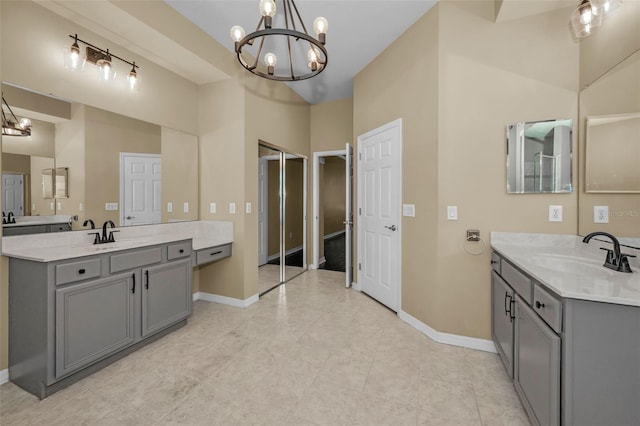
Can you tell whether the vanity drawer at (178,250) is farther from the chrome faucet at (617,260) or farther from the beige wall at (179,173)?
the chrome faucet at (617,260)

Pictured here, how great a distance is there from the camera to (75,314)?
6.27 feet

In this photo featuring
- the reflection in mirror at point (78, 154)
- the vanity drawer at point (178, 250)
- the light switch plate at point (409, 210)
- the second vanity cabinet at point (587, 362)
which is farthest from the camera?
the light switch plate at point (409, 210)

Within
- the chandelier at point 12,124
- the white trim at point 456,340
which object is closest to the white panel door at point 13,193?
the chandelier at point 12,124

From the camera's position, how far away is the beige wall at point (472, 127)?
7.23 ft

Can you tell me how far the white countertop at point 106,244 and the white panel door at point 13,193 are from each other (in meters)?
0.20

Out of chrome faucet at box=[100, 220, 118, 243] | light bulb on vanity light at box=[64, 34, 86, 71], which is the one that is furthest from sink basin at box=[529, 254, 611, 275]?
light bulb on vanity light at box=[64, 34, 86, 71]

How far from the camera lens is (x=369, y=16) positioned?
2672 mm

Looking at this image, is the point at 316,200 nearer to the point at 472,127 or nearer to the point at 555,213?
the point at 472,127

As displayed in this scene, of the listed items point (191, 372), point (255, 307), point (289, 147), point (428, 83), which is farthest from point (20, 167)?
point (428, 83)

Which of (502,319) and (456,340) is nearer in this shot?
(502,319)

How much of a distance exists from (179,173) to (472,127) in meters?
3.07

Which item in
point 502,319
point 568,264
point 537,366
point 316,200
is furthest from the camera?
point 316,200

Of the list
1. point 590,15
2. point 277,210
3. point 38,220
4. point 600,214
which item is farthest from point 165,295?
point 590,15

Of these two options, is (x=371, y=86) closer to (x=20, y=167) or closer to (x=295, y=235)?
(x=295, y=235)
